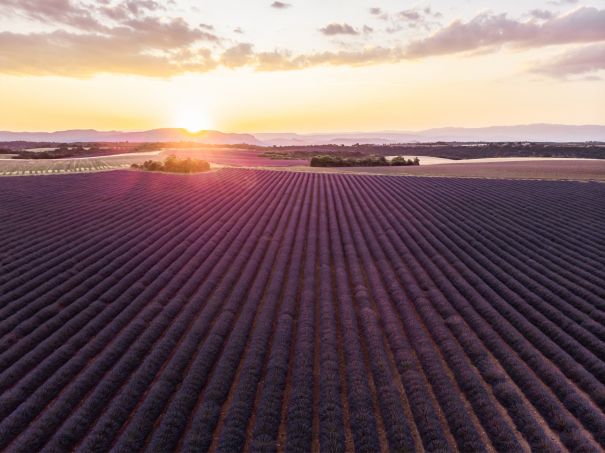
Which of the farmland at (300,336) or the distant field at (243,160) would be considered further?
the distant field at (243,160)

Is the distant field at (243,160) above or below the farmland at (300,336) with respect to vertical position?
above

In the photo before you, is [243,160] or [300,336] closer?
[300,336]

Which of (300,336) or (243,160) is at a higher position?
(243,160)

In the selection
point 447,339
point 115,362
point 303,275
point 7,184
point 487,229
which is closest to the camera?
point 115,362

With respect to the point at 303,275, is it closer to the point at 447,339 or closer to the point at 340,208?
the point at 447,339

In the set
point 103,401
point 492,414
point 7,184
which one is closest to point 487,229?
point 492,414

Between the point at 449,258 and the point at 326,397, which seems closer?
the point at 326,397

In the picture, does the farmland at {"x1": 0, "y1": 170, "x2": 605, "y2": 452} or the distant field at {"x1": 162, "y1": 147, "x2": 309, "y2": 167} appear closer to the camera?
the farmland at {"x1": 0, "y1": 170, "x2": 605, "y2": 452}

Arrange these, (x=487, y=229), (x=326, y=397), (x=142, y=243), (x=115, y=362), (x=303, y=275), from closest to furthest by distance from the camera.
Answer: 1. (x=326, y=397)
2. (x=115, y=362)
3. (x=303, y=275)
4. (x=142, y=243)
5. (x=487, y=229)
